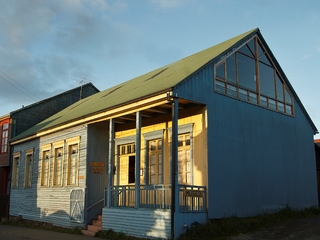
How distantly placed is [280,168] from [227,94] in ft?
14.0

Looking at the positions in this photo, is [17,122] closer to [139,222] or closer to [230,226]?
[139,222]

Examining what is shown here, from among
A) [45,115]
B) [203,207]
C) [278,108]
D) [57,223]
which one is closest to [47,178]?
[57,223]

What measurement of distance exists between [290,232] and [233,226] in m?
1.78

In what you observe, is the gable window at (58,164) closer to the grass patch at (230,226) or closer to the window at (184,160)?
the grass patch at (230,226)

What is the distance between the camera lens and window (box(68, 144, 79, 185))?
59.2ft

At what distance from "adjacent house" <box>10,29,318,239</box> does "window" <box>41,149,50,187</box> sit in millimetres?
58

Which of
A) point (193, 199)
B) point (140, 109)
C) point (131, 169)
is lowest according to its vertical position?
point (193, 199)

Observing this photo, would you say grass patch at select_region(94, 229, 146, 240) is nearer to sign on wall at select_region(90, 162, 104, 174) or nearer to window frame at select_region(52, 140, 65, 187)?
sign on wall at select_region(90, 162, 104, 174)

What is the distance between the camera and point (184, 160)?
14430 millimetres

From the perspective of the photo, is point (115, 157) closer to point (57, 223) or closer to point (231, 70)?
point (57, 223)

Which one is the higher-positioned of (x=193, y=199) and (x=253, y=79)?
(x=253, y=79)

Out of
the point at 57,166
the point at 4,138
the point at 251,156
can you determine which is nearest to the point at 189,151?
the point at 251,156

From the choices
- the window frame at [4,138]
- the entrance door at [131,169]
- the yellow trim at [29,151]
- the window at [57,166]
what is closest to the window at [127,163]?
the entrance door at [131,169]

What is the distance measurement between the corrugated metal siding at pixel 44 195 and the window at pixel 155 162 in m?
3.00
